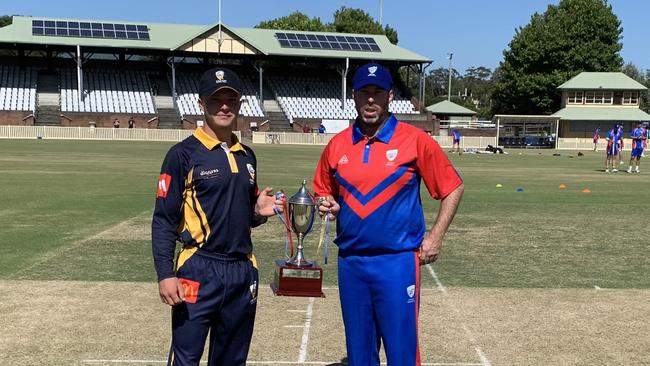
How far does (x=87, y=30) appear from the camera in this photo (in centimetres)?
5747

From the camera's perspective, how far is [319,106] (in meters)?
62.6

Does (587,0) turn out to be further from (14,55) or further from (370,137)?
(370,137)

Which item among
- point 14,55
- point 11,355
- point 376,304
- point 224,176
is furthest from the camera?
point 14,55

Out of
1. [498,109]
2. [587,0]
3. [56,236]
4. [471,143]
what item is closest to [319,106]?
[471,143]

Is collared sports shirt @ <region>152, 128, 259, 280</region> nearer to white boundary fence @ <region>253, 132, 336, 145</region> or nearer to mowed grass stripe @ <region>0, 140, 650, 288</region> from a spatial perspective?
mowed grass stripe @ <region>0, 140, 650, 288</region>

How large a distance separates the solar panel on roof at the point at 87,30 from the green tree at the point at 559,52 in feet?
133

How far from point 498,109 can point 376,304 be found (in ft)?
255

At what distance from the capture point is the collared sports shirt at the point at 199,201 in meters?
3.51

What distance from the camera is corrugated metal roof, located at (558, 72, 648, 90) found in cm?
6431

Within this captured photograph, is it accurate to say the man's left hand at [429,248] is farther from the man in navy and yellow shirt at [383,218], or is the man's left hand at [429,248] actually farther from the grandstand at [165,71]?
the grandstand at [165,71]

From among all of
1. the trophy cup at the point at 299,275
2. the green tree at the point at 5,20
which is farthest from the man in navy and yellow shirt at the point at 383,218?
the green tree at the point at 5,20

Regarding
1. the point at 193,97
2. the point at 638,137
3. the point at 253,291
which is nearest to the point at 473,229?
the point at 253,291

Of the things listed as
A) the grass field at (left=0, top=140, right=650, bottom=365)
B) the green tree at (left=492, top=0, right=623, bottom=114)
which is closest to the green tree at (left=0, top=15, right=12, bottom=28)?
the green tree at (left=492, top=0, right=623, bottom=114)

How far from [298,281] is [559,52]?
73.6m
